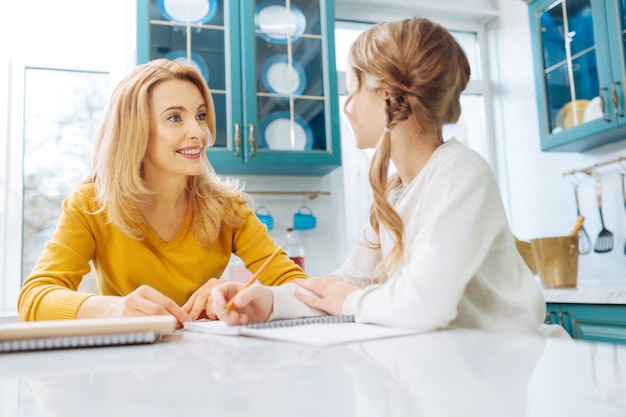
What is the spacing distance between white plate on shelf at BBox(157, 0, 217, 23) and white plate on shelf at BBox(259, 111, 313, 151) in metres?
0.54

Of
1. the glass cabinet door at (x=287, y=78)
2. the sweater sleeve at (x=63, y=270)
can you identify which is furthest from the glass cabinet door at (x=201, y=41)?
the sweater sleeve at (x=63, y=270)

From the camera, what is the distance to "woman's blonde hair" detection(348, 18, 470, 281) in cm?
109

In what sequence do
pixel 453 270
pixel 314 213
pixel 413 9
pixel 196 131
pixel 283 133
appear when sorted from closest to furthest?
pixel 453 270 → pixel 196 131 → pixel 283 133 → pixel 314 213 → pixel 413 9

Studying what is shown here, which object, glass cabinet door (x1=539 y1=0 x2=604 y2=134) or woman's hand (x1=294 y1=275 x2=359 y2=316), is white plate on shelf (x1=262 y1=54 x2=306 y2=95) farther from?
woman's hand (x1=294 y1=275 x2=359 y2=316)

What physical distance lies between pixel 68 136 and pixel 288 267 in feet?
5.75

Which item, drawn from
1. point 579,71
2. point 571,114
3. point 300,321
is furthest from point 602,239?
point 300,321

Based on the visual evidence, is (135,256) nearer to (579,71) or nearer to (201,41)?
(201,41)

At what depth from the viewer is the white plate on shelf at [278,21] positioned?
8.70 feet

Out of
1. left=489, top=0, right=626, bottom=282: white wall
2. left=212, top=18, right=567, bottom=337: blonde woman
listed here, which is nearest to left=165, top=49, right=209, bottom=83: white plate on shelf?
left=212, top=18, right=567, bottom=337: blonde woman

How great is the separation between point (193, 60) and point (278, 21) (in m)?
0.45

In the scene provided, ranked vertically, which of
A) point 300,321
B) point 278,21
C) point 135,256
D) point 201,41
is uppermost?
point 278,21

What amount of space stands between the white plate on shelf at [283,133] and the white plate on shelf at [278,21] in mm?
373

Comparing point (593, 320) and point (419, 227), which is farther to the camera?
point (593, 320)

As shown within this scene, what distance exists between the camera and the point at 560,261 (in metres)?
2.48
